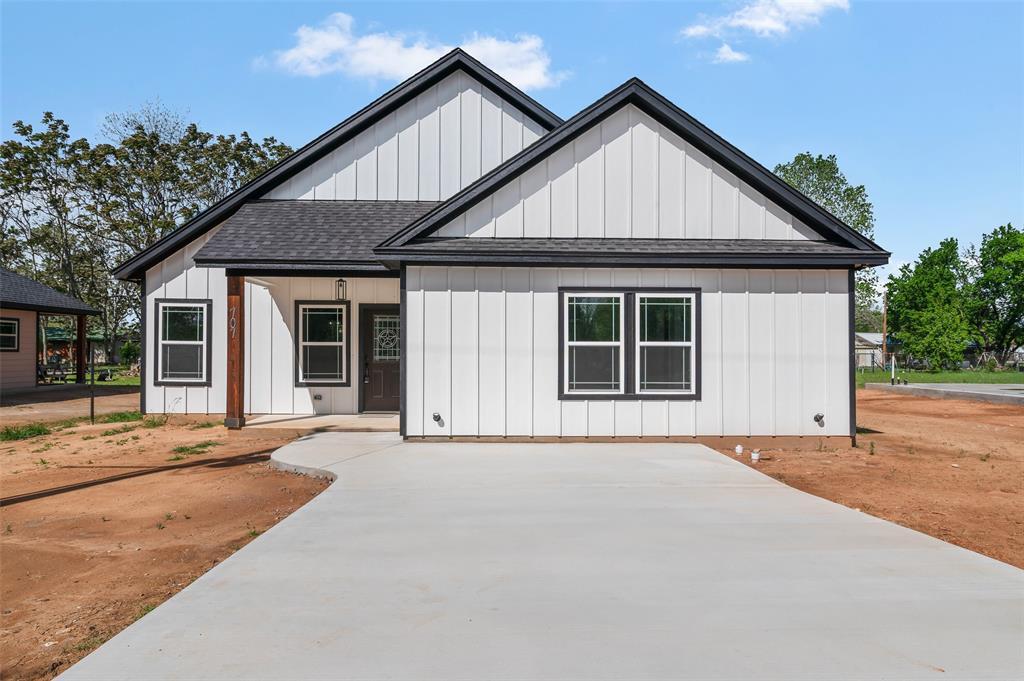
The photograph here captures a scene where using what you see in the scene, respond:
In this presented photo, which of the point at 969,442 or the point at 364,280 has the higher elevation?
the point at 364,280

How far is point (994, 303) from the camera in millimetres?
59469

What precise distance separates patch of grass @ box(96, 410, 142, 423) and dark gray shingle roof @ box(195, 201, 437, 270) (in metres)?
5.01

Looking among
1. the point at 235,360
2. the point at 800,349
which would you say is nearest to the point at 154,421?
the point at 235,360

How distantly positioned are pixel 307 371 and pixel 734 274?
8958mm

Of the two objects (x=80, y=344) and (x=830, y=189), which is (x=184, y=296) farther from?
(x=830, y=189)

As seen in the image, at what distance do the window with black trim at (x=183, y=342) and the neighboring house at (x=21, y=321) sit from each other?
11.6 metres

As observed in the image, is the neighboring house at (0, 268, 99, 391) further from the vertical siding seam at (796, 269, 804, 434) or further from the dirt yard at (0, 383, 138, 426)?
the vertical siding seam at (796, 269, 804, 434)

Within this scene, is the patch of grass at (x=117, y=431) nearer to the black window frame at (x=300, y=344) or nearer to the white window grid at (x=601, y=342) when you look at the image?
the black window frame at (x=300, y=344)

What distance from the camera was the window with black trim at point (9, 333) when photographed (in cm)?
2211

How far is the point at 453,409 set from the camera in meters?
10.1

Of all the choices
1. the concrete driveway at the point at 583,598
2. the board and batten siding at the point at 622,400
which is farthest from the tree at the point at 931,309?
the concrete driveway at the point at 583,598

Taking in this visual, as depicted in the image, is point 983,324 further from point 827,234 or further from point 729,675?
point 729,675

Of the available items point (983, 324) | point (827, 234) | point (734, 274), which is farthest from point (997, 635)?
point (983, 324)

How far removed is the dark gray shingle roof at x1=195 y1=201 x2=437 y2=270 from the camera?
37.8ft
